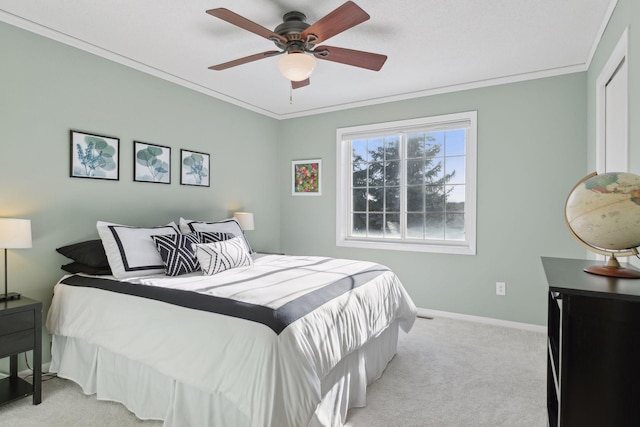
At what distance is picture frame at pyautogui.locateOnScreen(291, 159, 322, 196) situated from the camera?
494 cm

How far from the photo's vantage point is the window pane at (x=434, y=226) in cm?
421

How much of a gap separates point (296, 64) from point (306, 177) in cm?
273

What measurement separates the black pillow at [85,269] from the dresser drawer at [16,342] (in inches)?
19.8

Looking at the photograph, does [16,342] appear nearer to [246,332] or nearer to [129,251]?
[129,251]

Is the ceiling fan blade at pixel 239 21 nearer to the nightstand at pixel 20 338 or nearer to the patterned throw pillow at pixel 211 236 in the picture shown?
the patterned throw pillow at pixel 211 236

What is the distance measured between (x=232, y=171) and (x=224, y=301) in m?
2.75

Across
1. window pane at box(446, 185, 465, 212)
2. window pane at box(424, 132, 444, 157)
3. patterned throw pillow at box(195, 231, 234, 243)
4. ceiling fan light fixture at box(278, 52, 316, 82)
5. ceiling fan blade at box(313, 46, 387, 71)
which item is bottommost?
patterned throw pillow at box(195, 231, 234, 243)

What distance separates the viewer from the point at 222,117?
431 centimetres

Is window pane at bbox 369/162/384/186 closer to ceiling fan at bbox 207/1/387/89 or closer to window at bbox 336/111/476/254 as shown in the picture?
window at bbox 336/111/476/254

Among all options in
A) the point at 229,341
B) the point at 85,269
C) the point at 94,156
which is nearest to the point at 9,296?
the point at 85,269

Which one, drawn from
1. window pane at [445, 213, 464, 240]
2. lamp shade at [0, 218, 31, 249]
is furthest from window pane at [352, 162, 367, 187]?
lamp shade at [0, 218, 31, 249]

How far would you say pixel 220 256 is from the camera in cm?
285

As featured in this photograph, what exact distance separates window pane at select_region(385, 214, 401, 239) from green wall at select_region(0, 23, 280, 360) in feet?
6.69

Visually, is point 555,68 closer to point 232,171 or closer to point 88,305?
point 232,171
